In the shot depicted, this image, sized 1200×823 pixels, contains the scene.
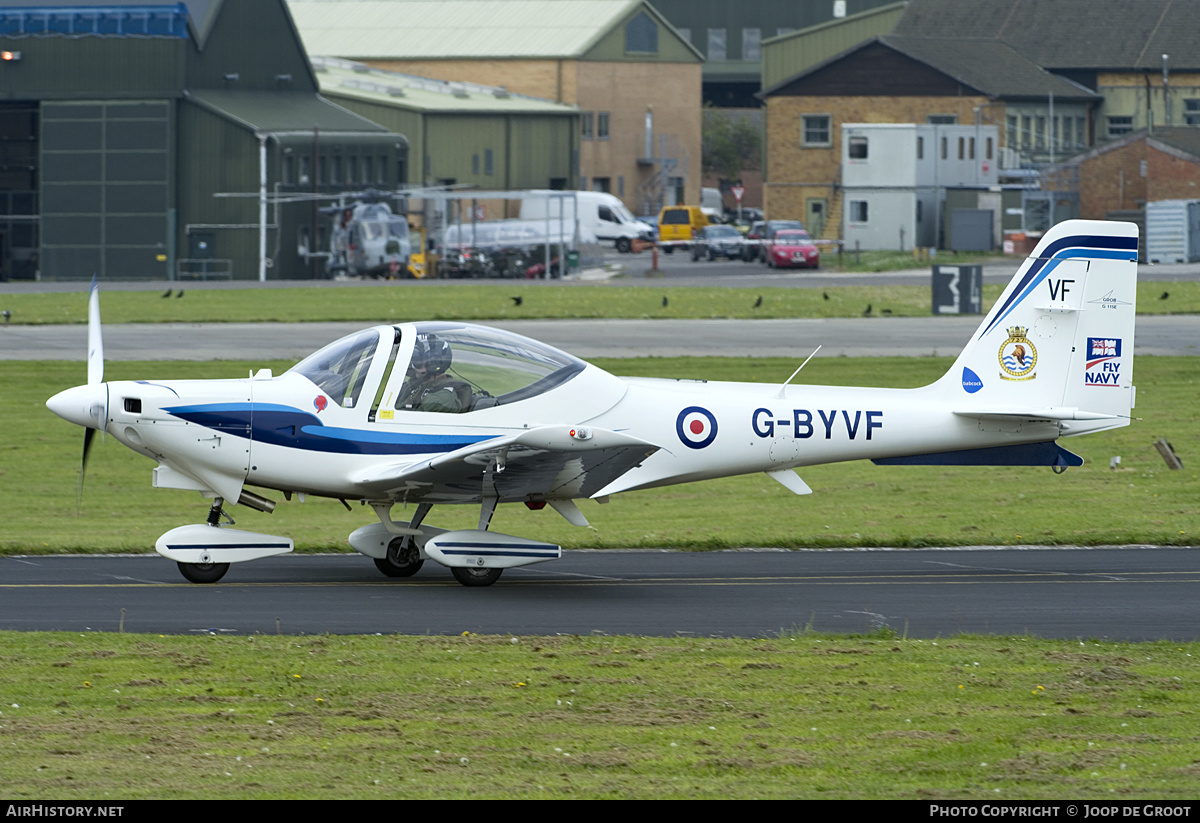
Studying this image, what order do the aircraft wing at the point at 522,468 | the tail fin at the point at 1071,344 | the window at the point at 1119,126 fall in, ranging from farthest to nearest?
the window at the point at 1119,126 < the tail fin at the point at 1071,344 < the aircraft wing at the point at 522,468

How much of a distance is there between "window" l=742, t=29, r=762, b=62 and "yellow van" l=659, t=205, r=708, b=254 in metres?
35.8

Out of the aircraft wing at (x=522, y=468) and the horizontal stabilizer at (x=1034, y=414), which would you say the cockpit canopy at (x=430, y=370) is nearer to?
the aircraft wing at (x=522, y=468)

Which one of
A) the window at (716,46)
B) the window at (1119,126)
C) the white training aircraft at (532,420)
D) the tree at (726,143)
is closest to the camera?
the white training aircraft at (532,420)

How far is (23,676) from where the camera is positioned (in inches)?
389

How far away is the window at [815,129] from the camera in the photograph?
8225 cm

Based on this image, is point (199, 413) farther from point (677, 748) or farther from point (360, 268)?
point (360, 268)

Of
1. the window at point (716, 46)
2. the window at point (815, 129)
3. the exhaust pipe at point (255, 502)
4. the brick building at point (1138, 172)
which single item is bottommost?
the exhaust pipe at point (255, 502)

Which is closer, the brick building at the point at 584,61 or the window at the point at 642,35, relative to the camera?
the brick building at the point at 584,61

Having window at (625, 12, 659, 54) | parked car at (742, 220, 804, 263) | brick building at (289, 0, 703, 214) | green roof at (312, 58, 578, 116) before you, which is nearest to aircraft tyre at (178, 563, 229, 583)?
parked car at (742, 220, 804, 263)

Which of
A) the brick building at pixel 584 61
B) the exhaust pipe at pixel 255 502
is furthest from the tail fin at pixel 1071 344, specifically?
the brick building at pixel 584 61

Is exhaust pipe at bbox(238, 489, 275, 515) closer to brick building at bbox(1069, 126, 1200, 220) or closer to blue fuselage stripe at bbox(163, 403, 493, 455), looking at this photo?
blue fuselage stripe at bbox(163, 403, 493, 455)

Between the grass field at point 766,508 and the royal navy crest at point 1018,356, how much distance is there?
2.50 metres

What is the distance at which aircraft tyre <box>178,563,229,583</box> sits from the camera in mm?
13586

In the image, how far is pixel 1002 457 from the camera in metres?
14.6
